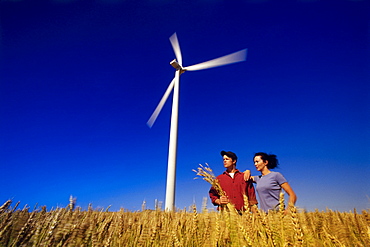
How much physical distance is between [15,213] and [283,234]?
224 cm

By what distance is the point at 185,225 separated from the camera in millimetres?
2717

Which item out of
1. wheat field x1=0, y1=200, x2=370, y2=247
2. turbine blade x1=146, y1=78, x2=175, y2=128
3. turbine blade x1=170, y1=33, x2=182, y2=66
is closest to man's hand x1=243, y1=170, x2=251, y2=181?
wheat field x1=0, y1=200, x2=370, y2=247

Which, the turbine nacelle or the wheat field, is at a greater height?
the turbine nacelle

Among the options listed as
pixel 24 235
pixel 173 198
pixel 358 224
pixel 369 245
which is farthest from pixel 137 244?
pixel 173 198

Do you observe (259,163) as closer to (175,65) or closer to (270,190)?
(270,190)

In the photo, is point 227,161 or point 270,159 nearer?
point 270,159

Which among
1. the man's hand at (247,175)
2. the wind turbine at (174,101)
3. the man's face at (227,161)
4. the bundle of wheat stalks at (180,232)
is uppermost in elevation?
the wind turbine at (174,101)

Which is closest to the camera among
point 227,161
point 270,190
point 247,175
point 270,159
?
point 270,190

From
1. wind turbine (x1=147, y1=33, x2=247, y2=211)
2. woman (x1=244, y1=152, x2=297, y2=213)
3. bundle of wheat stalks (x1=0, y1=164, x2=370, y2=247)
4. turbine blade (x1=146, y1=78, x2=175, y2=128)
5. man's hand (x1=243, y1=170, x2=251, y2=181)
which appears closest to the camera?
bundle of wheat stalks (x1=0, y1=164, x2=370, y2=247)

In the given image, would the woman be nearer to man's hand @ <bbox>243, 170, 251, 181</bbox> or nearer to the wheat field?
man's hand @ <bbox>243, 170, 251, 181</bbox>

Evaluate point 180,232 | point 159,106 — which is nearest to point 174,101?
point 159,106

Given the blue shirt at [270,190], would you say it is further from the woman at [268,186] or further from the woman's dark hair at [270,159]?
the woman's dark hair at [270,159]

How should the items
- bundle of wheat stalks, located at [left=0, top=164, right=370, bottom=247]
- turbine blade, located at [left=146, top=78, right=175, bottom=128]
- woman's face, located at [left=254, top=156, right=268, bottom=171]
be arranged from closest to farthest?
bundle of wheat stalks, located at [left=0, top=164, right=370, bottom=247], woman's face, located at [left=254, top=156, right=268, bottom=171], turbine blade, located at [left=146, top=78, right=175, bottom=128]

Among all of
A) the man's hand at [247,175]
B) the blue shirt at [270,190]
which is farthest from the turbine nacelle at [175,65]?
the blue shirt at [270,190]
